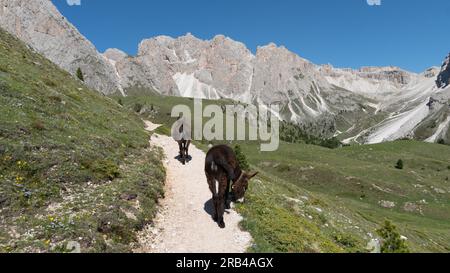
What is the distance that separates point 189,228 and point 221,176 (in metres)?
3.29

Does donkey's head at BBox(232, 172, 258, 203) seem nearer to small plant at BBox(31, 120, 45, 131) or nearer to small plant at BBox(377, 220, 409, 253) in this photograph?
small plant at BBox(377, 220, 409, 253)

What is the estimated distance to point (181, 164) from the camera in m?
34.3

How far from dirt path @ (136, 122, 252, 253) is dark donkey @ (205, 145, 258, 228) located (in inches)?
34.6

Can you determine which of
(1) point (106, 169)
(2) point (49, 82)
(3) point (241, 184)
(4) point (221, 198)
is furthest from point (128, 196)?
(2) point (49, 82)

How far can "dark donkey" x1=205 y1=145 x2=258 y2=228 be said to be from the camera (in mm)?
19469

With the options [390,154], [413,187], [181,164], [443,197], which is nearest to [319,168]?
[413,187]

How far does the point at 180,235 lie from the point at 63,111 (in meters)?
21.6

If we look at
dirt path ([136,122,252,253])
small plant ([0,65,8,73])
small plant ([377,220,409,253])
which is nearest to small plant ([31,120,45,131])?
dirt path ([136,122,252,253])

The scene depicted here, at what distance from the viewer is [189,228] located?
19.5 meters

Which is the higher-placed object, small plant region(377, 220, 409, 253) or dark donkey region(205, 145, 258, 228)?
dark donkey region(205, 145, 258, 228)

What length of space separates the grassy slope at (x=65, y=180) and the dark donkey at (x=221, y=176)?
12.5ft

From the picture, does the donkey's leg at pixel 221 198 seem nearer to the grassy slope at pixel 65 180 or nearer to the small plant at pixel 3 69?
the grassy slope at pixel 65 180

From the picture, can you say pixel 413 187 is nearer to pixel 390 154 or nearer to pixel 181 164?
pixel 390 154
